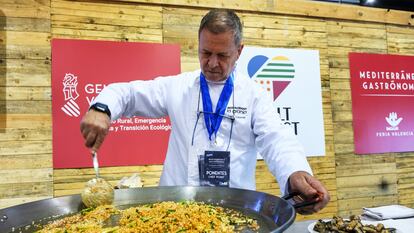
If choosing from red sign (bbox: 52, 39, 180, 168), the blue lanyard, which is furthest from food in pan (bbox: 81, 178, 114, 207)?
red sign (bbox: 52, 39, 180, 168)

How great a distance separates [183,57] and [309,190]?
2.43 meters

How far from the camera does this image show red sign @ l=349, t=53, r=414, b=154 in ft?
13.8

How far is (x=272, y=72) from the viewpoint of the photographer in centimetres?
373

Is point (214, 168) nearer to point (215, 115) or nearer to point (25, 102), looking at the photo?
point (215, 115)

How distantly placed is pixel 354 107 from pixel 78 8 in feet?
10.3

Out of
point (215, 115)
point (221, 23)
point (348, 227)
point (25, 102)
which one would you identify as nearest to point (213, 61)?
point (221, 23)

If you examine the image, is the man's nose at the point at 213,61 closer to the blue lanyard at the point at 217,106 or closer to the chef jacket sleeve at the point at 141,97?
the blue lanyard at the point at 217,106

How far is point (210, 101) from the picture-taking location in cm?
195

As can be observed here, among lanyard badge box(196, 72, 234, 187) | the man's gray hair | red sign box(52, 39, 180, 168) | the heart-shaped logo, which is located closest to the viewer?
the man's gray hair

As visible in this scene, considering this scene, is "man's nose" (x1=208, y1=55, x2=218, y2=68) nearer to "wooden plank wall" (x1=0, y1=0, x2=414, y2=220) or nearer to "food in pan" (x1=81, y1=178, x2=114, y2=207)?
"food in pan" (x1=81, y1=178, x2=114, y2=207)

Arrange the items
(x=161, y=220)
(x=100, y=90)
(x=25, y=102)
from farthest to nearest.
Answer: (x=100, y=90)
(x=25, y=102)
(x=161, y=220)

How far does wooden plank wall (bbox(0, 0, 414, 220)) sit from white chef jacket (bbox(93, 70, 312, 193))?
1423 millimetres

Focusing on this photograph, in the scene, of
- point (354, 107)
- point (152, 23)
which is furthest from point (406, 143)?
point (152, 23)

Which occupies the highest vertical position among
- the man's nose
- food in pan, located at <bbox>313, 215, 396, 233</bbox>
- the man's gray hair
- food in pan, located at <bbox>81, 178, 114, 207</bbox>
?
the man's gray hair
